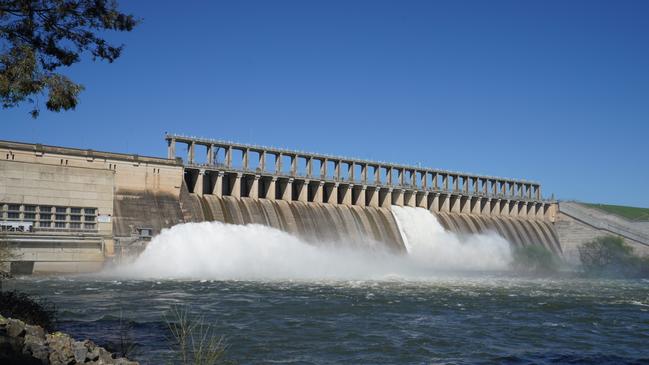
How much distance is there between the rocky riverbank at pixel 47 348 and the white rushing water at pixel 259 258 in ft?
79.7

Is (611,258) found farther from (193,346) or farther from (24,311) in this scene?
(24,311)

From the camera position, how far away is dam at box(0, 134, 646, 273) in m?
36.2

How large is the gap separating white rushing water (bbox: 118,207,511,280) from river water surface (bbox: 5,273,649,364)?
267 inches

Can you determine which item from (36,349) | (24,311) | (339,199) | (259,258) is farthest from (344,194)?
(36,349)

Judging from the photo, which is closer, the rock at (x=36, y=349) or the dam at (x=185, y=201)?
the rock at (x=36, y=349)

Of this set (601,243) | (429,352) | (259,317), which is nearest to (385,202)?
(601,243)

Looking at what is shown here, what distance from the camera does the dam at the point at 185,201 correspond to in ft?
119

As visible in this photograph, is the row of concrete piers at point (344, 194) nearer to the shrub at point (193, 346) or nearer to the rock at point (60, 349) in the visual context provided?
the shrub at point (193, 346)

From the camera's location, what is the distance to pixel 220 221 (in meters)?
43.2

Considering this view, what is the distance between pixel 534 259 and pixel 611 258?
930 centimetres

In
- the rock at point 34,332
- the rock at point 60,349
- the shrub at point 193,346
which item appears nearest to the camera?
the rock at point 60,349

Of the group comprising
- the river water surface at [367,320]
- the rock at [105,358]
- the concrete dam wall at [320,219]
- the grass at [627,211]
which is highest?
the grass at [627,211]

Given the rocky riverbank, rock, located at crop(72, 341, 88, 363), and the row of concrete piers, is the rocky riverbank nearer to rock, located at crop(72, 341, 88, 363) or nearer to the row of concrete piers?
rock, located at crop(72, 341, 88, 363)

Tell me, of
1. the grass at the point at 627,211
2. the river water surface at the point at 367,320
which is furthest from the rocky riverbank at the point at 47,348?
the grass at the point at 627,211
